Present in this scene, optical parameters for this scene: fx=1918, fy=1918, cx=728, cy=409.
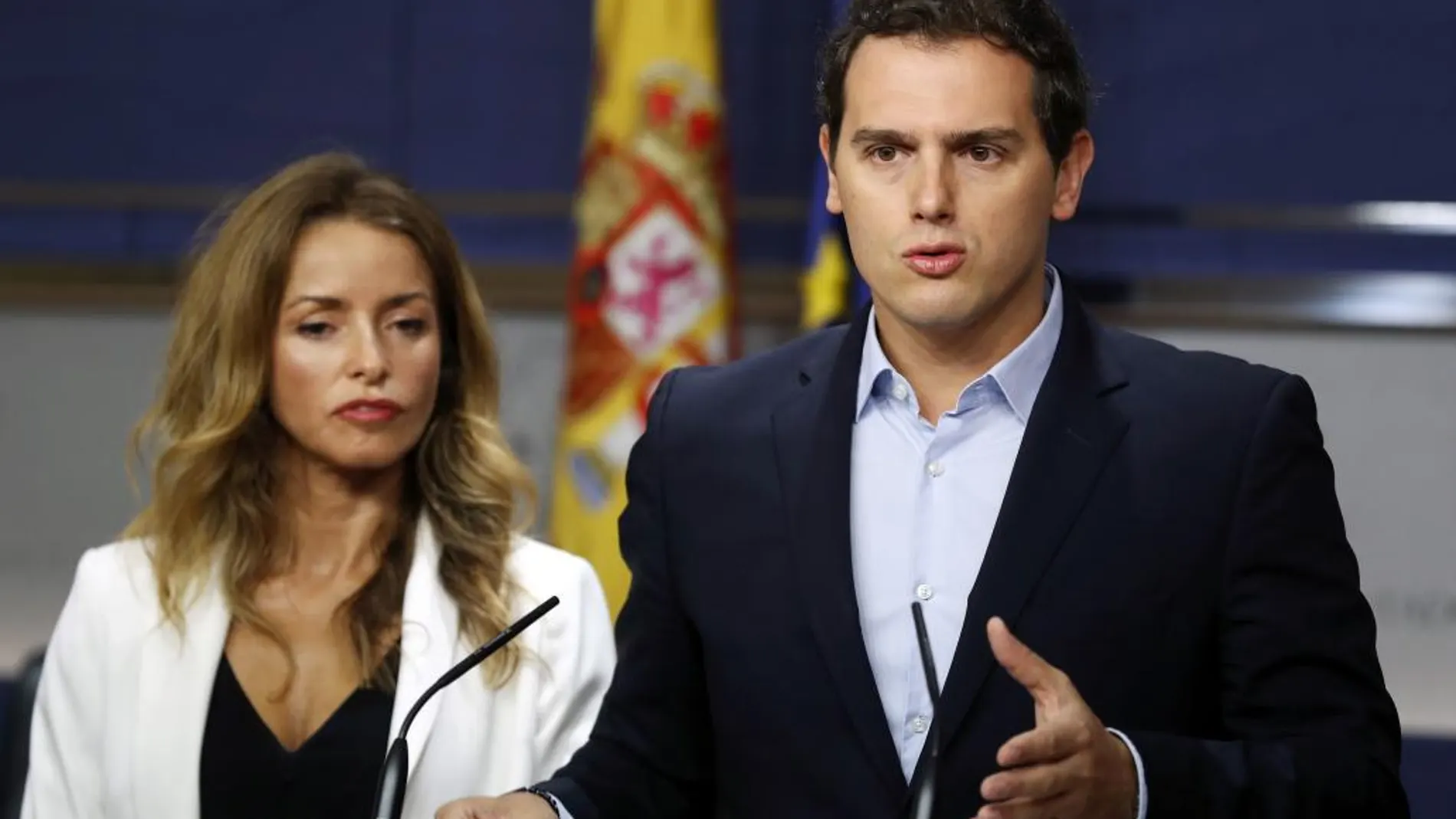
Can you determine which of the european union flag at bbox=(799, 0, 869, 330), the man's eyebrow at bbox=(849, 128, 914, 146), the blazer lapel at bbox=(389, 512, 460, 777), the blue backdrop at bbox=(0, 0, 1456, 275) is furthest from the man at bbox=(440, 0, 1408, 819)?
the blue backdrop at bbox=(0, 0, 1456, 275)

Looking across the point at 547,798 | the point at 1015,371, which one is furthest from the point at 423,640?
the point at 1015,371

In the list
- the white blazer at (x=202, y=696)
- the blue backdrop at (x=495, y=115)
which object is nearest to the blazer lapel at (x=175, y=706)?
the white blazer at (x=202, y=696)

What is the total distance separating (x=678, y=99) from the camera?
3.83 metres

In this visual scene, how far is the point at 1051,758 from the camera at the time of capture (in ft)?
4.48

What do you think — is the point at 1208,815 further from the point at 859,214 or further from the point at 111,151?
the point at 111,151

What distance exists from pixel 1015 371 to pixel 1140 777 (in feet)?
1.27

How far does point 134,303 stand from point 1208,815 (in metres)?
3.33

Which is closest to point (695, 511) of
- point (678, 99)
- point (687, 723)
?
point (687, 723)

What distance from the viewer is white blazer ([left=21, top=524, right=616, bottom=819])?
221cm

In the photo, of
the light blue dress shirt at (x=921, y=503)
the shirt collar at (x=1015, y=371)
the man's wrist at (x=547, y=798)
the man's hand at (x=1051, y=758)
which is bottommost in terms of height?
the man's wrist at (x=547, y=798)

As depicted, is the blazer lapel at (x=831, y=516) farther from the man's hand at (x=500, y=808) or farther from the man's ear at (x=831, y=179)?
the man's hand at (x=500, y=808)

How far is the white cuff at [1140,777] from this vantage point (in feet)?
4.77

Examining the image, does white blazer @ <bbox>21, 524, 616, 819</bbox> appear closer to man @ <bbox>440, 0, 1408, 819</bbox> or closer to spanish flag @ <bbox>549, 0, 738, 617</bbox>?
man @ <bbox>440, 0, 1408, 819</bbox>

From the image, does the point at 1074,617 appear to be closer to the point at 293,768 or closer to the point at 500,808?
the point at 500,808
